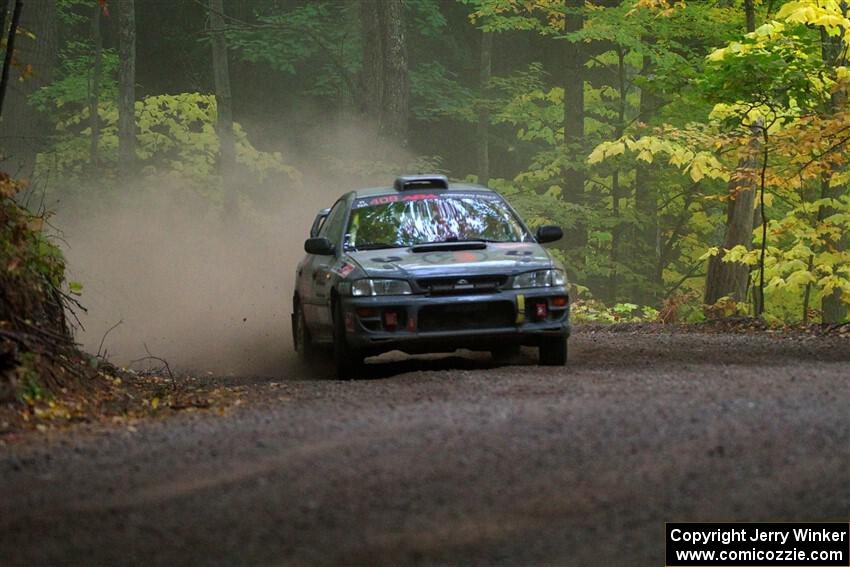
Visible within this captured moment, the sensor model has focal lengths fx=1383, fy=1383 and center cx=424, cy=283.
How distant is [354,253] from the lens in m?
12.8

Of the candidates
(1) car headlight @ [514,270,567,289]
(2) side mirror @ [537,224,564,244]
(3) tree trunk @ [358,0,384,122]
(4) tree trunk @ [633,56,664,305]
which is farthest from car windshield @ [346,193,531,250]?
(4) tree trunk @ [633,56,664,305]

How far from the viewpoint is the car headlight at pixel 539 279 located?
12102 millimetres

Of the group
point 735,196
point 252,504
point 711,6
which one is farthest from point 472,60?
point 252,504

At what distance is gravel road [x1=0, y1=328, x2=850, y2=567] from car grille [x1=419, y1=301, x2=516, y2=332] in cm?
178

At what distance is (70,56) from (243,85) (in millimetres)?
5488

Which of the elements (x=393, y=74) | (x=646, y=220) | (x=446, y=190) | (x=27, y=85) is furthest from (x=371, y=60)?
(x=446, y=190)

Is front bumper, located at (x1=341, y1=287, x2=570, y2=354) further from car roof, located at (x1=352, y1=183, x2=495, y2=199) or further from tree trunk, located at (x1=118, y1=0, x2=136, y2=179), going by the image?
tree trunk, located at (x1=118, y1=0, x2=136, y2=179)

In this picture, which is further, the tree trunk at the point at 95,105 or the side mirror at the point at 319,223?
the tree trunk at the point at 95,105

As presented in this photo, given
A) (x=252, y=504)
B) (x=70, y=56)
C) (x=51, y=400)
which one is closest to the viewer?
(x=252, y=504)

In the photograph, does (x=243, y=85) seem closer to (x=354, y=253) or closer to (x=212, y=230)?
(x=212, y=230)

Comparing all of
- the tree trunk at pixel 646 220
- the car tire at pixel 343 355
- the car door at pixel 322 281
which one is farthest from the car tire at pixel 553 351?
the tree trunk at pixel 646 220

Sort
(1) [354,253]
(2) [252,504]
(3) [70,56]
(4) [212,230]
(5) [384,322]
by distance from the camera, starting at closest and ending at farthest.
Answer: (2) [252,504] < (5) [384,322] < (1) [354,253] < (4) [212,230] < (3) [70,56]

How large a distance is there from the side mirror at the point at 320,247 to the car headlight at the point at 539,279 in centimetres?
202

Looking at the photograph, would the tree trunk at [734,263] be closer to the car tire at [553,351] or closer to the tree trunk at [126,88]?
the car tire at [553,351]
